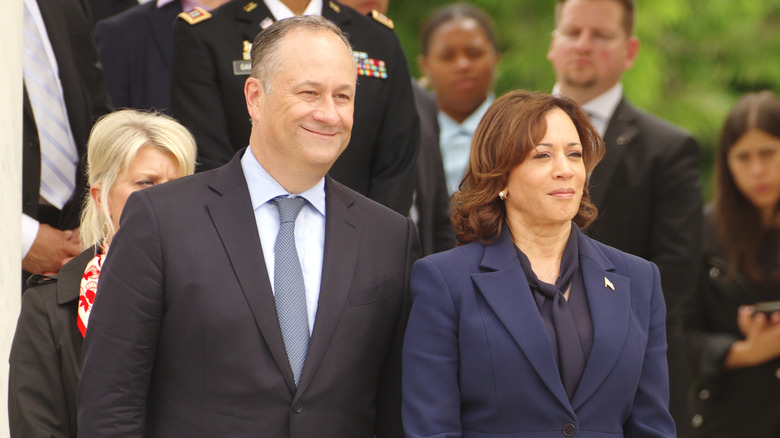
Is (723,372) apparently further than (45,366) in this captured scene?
Yes

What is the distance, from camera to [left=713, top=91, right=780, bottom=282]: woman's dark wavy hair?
6.07 m

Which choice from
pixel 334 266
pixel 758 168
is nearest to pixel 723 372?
pixel 758 168

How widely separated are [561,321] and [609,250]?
39 centimetres

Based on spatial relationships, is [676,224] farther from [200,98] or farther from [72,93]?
[72,93]

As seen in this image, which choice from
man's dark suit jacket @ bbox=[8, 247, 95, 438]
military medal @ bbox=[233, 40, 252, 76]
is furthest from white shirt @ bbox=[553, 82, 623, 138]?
man's dark suit jacket @ bbox=[8, 247, 95, 438]

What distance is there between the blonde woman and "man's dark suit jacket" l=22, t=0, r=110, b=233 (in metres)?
0.45

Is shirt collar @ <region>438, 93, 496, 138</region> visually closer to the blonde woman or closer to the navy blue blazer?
the blonde woman

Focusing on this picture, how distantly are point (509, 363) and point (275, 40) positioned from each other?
3.94 feet

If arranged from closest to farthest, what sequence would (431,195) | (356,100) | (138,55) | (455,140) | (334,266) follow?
(334,266), (356,100), (138,55), (431,195), (455,140)

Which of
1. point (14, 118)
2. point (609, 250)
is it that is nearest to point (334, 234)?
point (609, 250)

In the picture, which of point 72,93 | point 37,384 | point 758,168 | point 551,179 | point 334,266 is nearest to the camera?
point 334,266

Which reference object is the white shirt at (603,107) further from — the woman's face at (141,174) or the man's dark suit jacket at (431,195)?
the woman's face at (141,174)

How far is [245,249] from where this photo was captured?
11.7 ft

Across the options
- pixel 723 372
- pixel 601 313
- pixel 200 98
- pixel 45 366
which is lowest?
pixel 723 372
